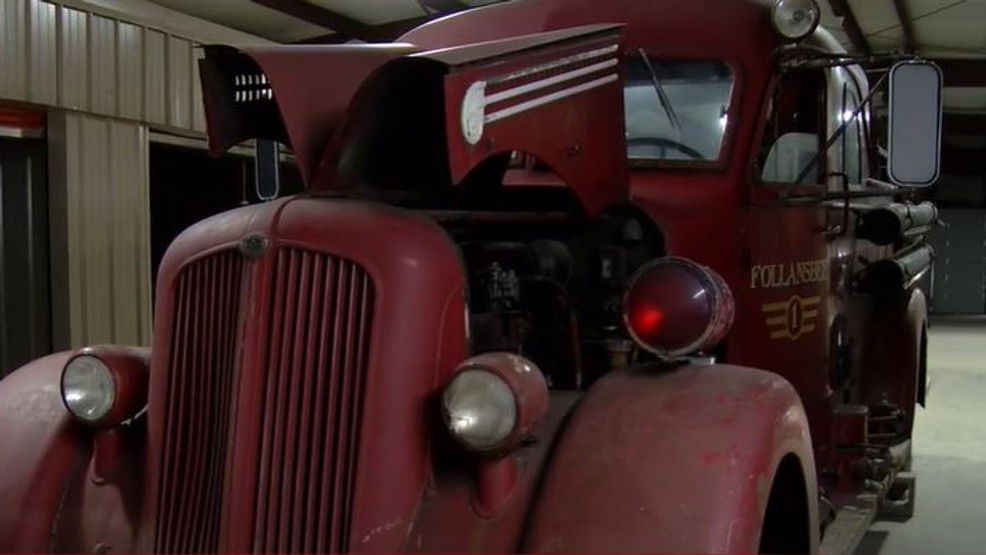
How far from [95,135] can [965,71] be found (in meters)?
11.0

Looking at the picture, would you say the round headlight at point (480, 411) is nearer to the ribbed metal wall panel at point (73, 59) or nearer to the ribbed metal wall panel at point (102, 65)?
the ribbed metal wall panel at point (73, 59)

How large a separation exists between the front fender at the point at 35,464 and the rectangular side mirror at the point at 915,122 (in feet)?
8.25

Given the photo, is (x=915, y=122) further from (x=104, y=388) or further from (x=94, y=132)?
(x=94, y=132)

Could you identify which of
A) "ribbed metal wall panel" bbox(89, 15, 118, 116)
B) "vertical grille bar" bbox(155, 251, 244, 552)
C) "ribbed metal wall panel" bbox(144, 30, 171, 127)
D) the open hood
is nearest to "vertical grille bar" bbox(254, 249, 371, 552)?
"vertical grille bar" bbox(155, 251, 244, 552)

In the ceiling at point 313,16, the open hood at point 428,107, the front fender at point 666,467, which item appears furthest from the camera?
the ceiling at point 313,16

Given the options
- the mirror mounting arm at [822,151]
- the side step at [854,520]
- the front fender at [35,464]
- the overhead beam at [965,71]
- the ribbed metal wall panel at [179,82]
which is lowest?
the side step at [854,520]

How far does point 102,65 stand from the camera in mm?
7609

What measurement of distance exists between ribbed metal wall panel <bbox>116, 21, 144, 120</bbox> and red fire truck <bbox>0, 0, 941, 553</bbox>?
479cm

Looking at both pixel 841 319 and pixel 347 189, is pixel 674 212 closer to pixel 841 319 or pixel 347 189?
pixel 347 189

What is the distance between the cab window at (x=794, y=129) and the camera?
3.50m

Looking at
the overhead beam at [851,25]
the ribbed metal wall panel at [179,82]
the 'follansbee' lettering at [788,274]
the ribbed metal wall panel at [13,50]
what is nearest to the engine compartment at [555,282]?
the 'follansbee' lettering at [788,274]

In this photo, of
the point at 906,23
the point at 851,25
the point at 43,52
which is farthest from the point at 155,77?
the point at 906,23

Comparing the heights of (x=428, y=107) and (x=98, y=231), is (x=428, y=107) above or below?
above

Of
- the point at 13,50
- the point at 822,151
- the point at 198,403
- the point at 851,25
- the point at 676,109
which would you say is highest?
the point at 851,25
